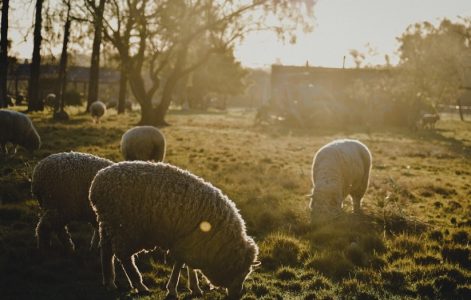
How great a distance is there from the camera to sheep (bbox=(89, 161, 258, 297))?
470cm

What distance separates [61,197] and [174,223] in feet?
5.97

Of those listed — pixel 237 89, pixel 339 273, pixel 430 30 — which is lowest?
pixel 339 273

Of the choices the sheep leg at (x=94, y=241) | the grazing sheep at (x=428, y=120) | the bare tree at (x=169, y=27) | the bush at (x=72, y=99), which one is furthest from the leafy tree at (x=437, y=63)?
the sheep leg at (x=94, y=241)

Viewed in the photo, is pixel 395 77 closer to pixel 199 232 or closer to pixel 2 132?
pixel 2 132

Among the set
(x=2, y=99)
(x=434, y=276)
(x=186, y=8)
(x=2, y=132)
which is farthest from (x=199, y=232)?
(x=186, y=8)

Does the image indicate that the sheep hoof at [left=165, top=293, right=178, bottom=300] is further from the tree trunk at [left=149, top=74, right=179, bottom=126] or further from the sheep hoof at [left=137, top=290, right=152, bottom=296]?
the tree trunk at [left=149, top=74, right=179, bottom=126]

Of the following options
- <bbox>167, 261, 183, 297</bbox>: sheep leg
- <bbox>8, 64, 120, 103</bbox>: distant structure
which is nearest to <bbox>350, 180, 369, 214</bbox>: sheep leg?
<bbox>167, 261, 183, 297</bbox>: sheep leg

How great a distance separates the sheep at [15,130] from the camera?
37.4ft

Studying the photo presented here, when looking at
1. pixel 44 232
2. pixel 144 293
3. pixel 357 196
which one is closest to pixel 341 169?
pixel 357 196

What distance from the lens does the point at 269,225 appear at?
771 cm

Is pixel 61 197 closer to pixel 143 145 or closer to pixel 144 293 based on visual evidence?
pixel 144 293

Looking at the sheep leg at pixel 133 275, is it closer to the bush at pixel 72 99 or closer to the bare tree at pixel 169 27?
the bare tree at pixel 169 27

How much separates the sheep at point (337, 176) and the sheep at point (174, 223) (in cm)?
320

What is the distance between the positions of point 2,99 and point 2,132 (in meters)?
12.2
